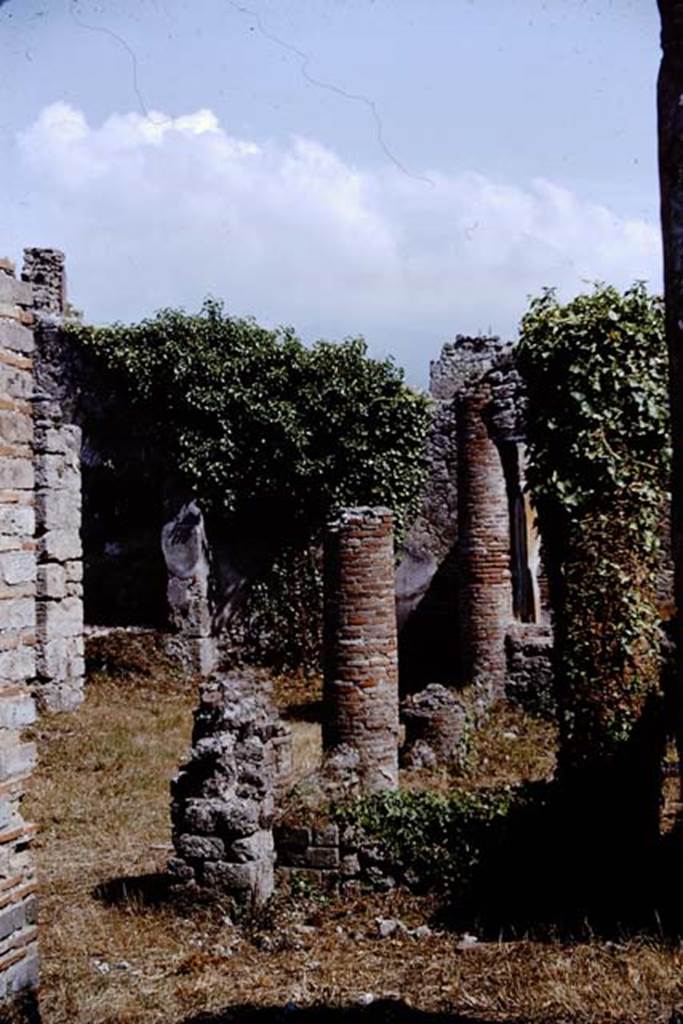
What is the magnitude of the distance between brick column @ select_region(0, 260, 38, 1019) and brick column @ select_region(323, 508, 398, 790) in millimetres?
4833

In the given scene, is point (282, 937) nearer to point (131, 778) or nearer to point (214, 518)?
point (131, 778)

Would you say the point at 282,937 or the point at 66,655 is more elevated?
the point at 66,655

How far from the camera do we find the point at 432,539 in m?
17.4

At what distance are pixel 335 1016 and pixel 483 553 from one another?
379 inches

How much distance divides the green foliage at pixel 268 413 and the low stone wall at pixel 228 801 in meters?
9.44

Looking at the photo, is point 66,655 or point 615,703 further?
point 66,655

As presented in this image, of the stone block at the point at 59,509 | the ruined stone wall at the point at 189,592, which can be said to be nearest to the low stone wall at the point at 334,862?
the stone block at the point at 59,509

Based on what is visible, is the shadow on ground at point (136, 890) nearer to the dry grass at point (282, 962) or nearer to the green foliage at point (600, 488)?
the dry grass at point (282, 962)

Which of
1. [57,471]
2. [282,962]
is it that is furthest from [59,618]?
[282,962]

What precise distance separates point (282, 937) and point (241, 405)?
11588mm

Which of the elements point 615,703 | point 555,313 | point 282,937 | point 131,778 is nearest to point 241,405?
point 131,778

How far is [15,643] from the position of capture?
201 inches

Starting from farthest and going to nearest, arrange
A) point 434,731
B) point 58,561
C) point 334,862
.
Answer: point 58,561, point 434,731, point 334,862

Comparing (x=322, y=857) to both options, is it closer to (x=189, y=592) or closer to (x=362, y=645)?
(x=362, y=645)
